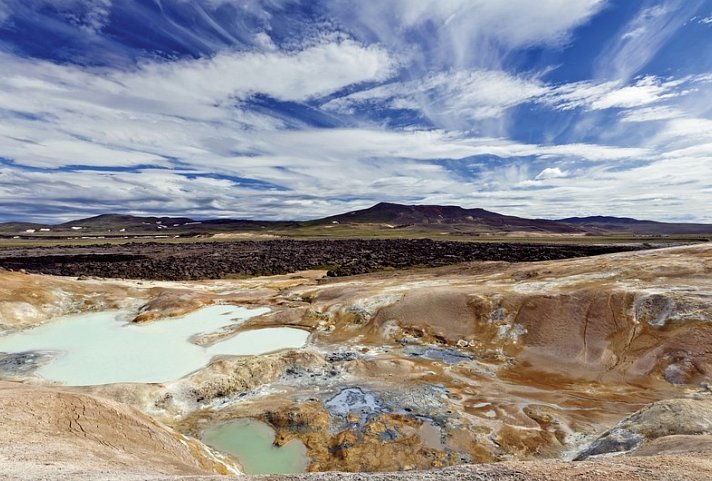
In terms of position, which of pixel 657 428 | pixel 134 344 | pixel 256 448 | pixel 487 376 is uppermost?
pixel 657 428

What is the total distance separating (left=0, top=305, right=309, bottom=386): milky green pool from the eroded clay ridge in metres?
1.71

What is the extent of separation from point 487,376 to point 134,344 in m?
22.1

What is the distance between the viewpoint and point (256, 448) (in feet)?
51.3

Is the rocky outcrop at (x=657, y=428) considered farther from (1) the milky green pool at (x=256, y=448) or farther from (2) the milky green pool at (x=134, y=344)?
(2) the milky green pool at (x=134, y=344)

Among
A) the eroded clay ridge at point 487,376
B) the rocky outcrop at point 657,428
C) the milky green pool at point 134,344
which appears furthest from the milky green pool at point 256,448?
the rocky outcrop at point 657,428

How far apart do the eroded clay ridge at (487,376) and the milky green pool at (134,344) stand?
1.71 m

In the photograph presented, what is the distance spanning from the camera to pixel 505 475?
25.9 ft

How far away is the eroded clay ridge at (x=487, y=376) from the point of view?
43.4 ft

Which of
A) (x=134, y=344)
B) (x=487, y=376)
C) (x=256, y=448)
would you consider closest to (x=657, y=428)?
(x=487, y=376)

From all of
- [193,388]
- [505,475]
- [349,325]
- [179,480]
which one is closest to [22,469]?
[179,480]

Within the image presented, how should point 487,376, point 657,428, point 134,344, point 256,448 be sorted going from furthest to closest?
point 134,344 < point 487,376 < point 256,448 < point 657,428

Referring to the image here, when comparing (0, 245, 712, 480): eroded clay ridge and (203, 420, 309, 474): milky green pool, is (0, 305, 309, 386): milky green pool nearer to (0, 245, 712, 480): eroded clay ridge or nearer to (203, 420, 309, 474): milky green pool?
(0, 245, 712, 480): eroded clay ridge

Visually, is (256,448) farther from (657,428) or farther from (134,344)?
(134,344)

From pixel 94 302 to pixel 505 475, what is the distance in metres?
40.4
